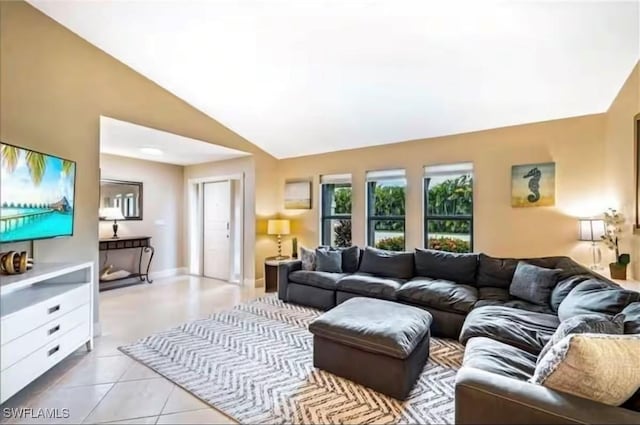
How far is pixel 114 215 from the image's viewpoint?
15.9ft

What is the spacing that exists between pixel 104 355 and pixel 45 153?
1765 mm

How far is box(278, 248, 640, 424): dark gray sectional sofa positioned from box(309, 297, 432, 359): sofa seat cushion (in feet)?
1.14

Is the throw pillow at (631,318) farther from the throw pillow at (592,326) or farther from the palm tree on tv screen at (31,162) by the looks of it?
the palm tree on tv screen at (31,162)

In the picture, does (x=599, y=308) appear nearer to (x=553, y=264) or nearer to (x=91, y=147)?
(x=553, y=264)

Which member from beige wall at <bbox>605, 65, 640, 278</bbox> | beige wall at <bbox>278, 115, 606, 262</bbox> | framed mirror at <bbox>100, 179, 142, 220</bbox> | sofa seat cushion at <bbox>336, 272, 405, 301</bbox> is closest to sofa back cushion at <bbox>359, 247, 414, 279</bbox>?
sofa seat cushion at <bbox>336, 272, 405, 301</bbox>

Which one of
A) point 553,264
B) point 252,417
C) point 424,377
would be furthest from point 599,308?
point 252,417

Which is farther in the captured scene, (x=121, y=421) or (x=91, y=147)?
(x=91, y=147)

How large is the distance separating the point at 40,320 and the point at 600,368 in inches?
121

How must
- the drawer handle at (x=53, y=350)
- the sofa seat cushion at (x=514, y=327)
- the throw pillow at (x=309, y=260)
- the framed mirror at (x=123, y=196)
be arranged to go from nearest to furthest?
1. the sofa seat cushion at (x=514, y=327)
2. the drawer handle at (x=53, y=350)
3. the throw pillow at (x=309, y=260)
4. the framed mirror at (x=123, y=196)

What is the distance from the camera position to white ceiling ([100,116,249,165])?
355 cm

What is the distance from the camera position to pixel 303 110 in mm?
3969

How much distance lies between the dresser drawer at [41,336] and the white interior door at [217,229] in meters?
3.01

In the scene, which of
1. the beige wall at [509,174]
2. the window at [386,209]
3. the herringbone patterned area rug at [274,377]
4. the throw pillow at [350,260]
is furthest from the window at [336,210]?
the herringbone patterned area rug at [274,377]

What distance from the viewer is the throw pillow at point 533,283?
2.66m
